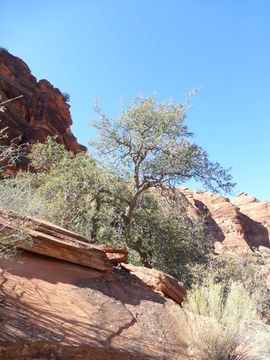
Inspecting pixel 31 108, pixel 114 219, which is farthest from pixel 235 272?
pixel 31 108

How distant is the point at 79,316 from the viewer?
5.12m

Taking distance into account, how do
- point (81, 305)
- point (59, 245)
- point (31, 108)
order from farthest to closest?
point (31, 108), point (59, 245), point (81, 305)

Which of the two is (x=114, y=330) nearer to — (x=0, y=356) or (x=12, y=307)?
(x=12, y=307)

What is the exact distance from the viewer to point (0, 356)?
136 inches

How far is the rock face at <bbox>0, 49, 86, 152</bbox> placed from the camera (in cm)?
2866

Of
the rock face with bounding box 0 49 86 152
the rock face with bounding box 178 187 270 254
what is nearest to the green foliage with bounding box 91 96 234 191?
the rock face with bounding box 0 49 86 152

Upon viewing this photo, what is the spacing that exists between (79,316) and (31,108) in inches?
1230

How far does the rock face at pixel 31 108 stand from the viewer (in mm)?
28656

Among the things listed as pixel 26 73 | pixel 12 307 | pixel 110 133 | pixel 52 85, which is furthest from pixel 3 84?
pixel 12 307

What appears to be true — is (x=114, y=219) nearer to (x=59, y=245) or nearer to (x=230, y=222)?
(x=59, y=245)

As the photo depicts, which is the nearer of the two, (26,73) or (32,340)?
(32,340)

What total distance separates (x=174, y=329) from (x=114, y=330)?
1.64 meters

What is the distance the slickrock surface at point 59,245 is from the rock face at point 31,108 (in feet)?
70.4

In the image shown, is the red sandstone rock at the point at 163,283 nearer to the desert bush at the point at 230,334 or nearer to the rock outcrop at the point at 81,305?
the rock outcrop at the point at 81,305
